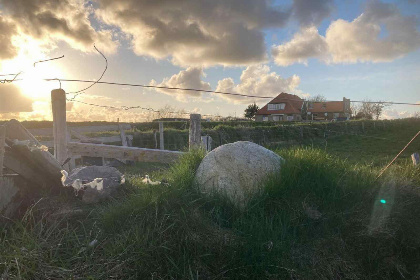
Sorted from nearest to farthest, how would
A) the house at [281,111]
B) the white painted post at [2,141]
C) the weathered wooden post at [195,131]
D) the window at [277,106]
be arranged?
the white painted post at [2,141] → the weathered wooden post at [195,131] → the house at [281,111] → the window at [277,106]

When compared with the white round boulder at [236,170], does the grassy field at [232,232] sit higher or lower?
lower

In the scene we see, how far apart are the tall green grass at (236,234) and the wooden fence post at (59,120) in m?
2.50

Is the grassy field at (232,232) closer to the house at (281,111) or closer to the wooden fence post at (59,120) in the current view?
the wooden fence post at (59,120)

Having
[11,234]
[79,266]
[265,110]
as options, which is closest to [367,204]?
[79,266]

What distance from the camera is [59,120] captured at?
22.1ft

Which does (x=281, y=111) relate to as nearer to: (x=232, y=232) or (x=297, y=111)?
(x=297, y=111)

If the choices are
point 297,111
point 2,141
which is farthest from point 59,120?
point 297,111

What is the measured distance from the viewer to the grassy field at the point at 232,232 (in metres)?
3.53

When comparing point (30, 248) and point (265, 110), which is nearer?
point (30, 248)

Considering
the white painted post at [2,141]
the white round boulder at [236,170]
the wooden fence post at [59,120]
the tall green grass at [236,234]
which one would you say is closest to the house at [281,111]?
the wooden fence post at [59,120]

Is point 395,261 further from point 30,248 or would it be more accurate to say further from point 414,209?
point 30,248

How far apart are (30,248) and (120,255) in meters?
1.03

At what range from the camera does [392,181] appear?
5352 millimetres

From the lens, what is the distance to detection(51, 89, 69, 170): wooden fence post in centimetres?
663
